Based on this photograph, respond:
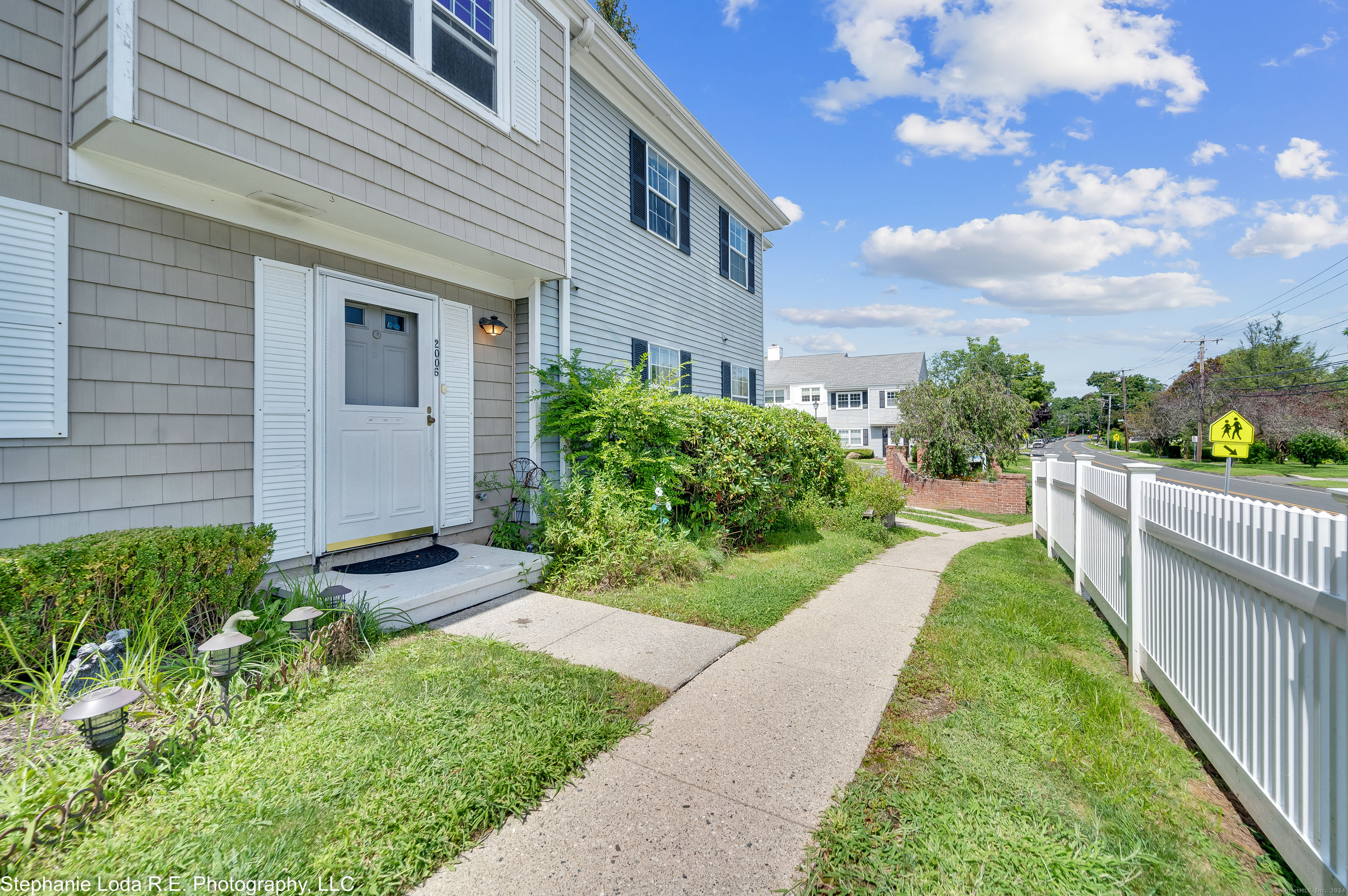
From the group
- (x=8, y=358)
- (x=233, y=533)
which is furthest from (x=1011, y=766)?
(x=8, y=358)

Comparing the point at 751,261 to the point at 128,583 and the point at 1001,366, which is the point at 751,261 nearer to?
the point at 128,583

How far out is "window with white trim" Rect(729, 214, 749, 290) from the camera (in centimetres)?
1116

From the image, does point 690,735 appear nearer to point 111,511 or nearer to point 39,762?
point 39,762

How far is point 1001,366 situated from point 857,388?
21035mm

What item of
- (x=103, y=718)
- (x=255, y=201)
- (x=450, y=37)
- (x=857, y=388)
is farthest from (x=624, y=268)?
(x=857, y=388)

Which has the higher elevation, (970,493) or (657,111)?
(657,111)

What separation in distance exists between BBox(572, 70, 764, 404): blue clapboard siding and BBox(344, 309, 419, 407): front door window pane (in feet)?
6.27

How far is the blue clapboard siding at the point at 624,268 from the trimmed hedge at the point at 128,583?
4.07m

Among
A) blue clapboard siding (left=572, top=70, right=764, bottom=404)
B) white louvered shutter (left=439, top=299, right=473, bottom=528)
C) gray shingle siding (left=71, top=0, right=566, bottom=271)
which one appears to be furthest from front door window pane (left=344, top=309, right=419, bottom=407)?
blue clapboard siding (left=572, top=70, right=764, bottom=404)

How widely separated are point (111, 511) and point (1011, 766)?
5.06 m

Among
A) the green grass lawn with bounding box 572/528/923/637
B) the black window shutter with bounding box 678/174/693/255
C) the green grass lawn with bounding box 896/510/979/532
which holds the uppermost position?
the black window shutter with bounding box 678/174/693/255

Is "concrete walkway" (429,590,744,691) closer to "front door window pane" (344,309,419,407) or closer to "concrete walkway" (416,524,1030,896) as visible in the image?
"concrete walkway" (416,524,1030,896)

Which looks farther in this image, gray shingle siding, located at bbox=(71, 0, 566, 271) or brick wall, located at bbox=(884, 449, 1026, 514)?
brick wall, located at bbox=(884, 449, 1026, 514)

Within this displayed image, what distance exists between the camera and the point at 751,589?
5082 millimetres
